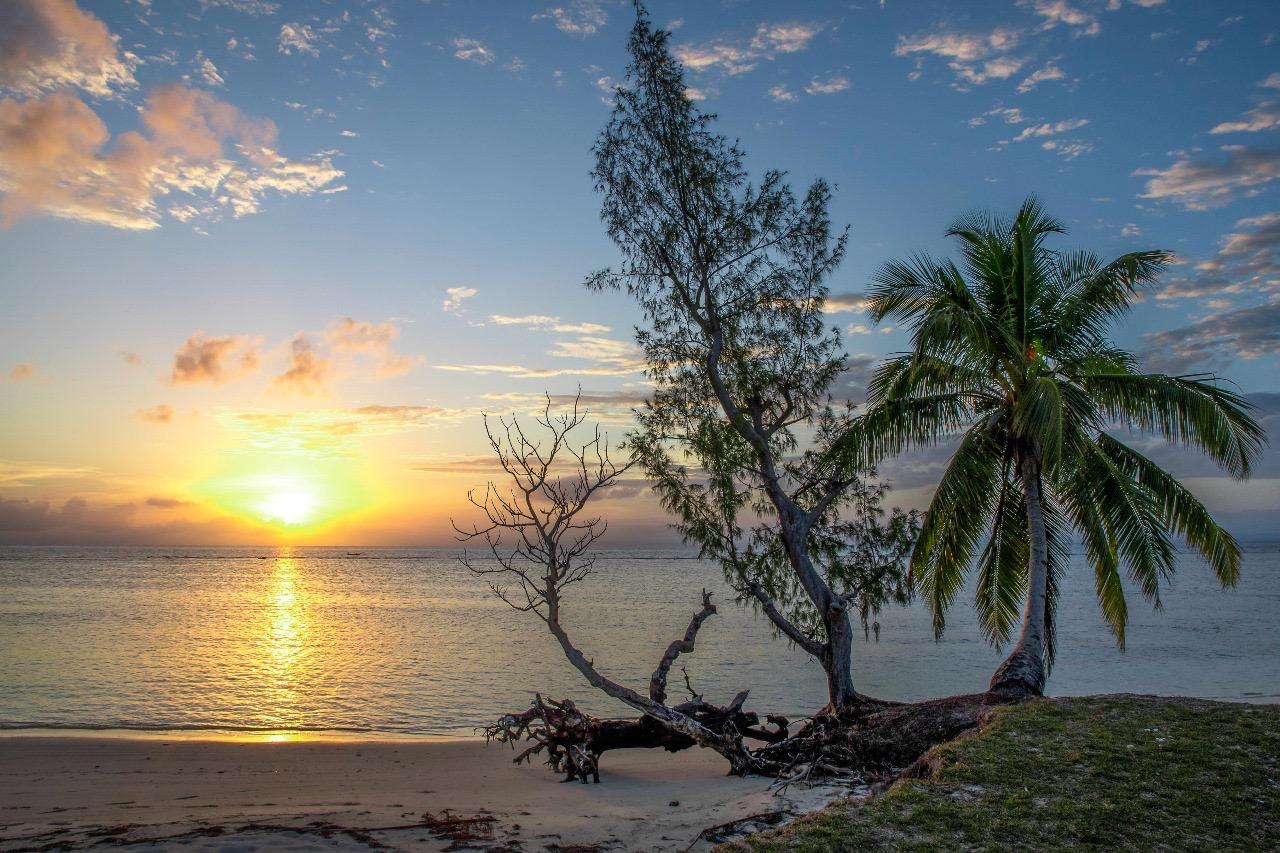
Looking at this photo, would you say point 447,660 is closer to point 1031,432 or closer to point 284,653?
point 284,653

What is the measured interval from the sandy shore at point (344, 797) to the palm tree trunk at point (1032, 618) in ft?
14.1

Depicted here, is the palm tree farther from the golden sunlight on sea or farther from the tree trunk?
the golden sunlight on sea

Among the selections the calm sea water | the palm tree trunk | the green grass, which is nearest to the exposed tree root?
the palm tree trunk

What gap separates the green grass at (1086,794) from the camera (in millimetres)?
6242

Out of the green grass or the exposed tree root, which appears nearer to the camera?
the green grass

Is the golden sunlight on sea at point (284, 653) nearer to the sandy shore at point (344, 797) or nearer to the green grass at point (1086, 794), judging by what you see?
the sandy shore at point (344, 797)

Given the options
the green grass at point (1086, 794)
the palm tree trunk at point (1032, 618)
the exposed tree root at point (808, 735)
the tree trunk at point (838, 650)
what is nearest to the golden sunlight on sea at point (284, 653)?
the exposed tree root at point (808, 735)

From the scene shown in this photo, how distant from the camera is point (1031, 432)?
12.9m

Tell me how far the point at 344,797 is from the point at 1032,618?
36.4 feet

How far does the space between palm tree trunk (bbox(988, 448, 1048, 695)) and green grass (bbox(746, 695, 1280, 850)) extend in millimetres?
2958

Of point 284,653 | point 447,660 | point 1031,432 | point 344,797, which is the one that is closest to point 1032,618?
point 1031,432

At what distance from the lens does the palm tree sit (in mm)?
13234

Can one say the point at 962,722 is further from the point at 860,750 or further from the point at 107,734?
the point at 107,734

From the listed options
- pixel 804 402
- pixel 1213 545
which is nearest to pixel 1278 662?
pixel 1213 545
